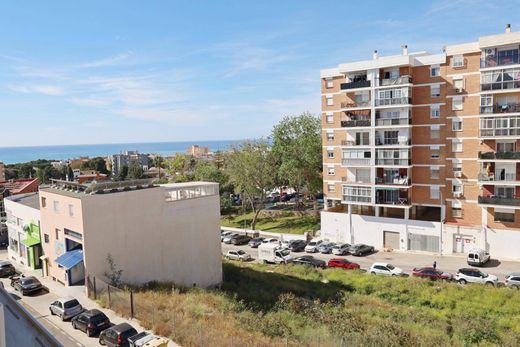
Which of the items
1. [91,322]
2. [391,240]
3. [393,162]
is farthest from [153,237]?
[393,162]

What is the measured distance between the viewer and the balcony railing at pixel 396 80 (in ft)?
137

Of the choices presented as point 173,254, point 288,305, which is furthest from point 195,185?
point 288,305

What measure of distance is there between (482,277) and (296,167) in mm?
29970

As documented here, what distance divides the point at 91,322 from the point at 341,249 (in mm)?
28244

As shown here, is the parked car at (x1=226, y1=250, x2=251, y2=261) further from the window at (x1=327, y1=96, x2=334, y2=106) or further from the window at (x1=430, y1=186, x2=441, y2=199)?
the window at (x1=430, y1=186, x2=441, y2=199)

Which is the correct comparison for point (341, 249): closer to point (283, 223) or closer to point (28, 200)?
point (283, 223)

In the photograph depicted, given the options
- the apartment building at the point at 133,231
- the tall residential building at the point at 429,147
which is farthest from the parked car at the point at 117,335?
the tall residential building at the point at 429,147

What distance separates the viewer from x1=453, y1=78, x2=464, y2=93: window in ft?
131

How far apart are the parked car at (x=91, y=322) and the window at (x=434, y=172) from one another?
1344 inches

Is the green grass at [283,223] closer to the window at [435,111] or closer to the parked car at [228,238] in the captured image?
the parked car at [228,238]

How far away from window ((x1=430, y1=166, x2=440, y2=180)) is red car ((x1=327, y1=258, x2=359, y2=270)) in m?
12.8

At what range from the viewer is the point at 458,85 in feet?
131

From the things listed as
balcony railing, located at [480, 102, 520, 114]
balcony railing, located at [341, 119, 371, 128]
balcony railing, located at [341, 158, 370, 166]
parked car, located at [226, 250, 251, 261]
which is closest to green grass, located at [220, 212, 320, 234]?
parked car, located at [226, 250, 251, 261]

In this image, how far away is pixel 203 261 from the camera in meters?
31.4
